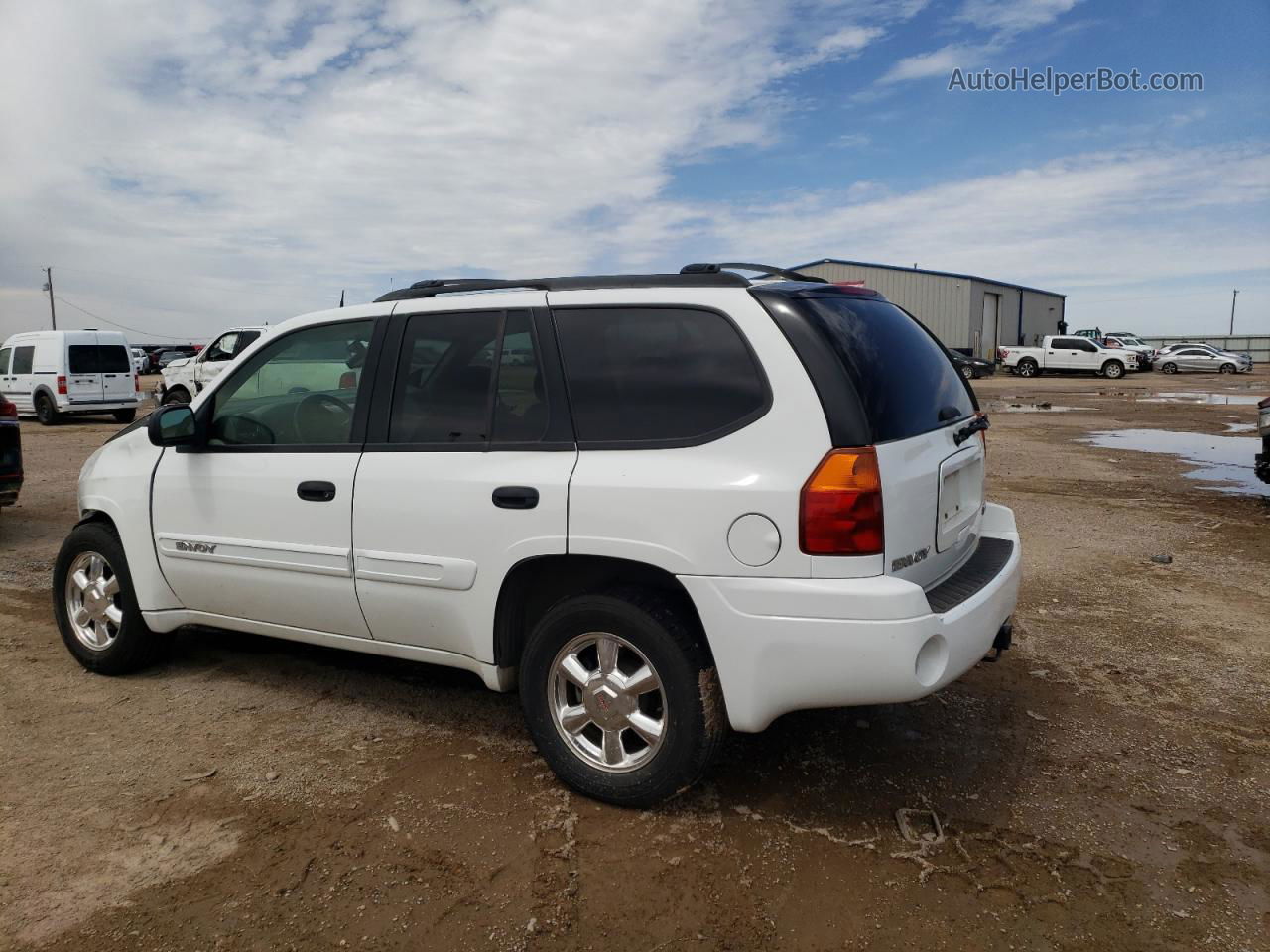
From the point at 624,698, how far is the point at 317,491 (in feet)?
4.90

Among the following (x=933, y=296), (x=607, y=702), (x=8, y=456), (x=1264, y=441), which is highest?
(x=933, y=296)

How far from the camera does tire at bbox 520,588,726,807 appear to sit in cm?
320

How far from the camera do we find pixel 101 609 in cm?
475

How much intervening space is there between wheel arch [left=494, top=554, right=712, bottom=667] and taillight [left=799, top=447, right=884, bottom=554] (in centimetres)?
47

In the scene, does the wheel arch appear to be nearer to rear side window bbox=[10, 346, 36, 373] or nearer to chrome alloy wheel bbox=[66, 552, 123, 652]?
chrome alloy wheel bbox=[66, 552, 123, 652]

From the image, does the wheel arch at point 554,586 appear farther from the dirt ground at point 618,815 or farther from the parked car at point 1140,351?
the parked car at point 1140,351

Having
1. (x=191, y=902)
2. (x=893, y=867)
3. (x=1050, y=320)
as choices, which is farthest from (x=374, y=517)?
(x=1050, y=320)

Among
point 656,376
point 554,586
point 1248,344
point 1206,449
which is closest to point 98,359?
point 554,586

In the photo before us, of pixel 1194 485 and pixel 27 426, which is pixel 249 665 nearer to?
pixel 1194 485

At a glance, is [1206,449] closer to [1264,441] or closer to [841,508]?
[1264,441]

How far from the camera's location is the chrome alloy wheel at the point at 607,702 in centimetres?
333

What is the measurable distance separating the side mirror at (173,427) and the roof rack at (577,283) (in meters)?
0.98

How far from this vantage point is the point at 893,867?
3.06 meters

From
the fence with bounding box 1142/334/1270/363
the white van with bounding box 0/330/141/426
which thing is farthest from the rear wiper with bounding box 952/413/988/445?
the fence with bounding box 1142/334/1270/363
